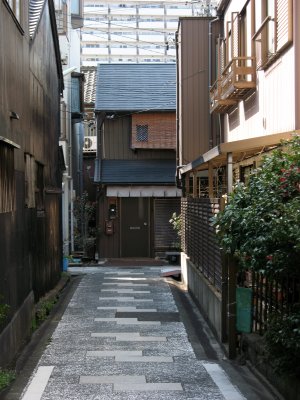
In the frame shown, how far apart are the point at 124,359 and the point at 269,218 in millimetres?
3990

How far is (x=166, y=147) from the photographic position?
26469 mm

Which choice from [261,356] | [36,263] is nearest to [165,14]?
[36,263]

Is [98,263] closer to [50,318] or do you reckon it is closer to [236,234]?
[50,318]

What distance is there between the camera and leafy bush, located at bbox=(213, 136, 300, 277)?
5.63m

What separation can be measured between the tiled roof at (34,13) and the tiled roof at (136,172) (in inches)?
478

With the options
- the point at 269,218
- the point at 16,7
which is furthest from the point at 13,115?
the point at 269,218

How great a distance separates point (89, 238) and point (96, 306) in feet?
43.8

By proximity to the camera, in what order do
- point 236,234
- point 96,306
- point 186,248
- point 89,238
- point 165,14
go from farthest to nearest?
1. point 165,14
2. point 89,238
3. point 186,248
4. point 96,306
5. point 236,234

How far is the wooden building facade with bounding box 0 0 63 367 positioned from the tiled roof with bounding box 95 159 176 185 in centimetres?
839

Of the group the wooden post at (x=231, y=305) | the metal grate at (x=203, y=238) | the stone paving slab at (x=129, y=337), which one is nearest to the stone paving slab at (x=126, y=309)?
the metal grate at (x=203, y=238)

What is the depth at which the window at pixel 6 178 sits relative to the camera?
8210mm

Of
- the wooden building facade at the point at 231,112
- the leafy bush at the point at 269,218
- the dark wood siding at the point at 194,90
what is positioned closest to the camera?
the leafy bush at the point at 269,218

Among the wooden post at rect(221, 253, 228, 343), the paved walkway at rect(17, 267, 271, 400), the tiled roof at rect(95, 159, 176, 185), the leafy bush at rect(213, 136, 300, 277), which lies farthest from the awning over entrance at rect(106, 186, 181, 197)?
the leafy bush at rect(213, 136, 300, 277)

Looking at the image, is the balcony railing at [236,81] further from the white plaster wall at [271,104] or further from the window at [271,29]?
the window at [271,29]
